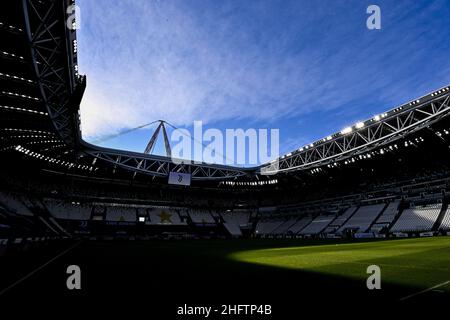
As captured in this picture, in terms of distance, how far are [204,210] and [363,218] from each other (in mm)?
40930

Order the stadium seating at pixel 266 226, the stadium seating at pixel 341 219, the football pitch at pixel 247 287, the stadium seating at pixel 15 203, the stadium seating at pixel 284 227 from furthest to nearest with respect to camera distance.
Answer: the stadium seating at pixel 266 226, the stadium seating at pixel 284 227, the stadium seating at pixel 341 219, the stadium seating at pixel 15 203, the football pitch at pixel 247 287

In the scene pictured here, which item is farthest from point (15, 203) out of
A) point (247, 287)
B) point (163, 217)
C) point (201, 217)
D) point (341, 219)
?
point (341, 219)

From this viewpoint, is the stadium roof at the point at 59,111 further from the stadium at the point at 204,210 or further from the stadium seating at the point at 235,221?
the stadium seating at the point at 235,221

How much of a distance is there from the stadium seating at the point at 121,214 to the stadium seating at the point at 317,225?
125 feet

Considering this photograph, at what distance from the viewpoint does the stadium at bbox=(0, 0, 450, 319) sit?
25.9 feet

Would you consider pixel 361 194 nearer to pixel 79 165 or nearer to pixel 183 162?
pixel 183 162

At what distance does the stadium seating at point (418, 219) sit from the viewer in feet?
132

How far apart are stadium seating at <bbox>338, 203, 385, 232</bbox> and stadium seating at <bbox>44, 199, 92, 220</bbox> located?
171ft

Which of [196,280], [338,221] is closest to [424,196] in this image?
[338,221]

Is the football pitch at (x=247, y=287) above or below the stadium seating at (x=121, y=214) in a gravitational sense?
above

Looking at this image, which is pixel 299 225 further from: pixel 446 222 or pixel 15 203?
pixel 15 203

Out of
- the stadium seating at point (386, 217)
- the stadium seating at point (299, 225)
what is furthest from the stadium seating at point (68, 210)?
the stadium seating at point (386, 217)

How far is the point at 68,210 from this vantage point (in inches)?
2302

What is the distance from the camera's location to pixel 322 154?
157 ft
